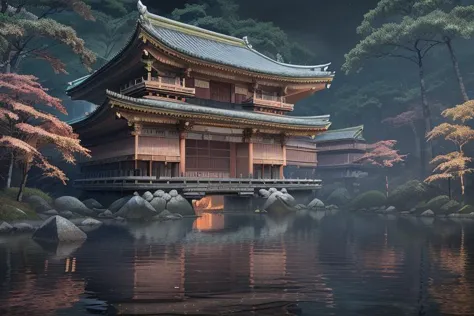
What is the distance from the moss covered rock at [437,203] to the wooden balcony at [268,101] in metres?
13.3

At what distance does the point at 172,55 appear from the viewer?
26.5m

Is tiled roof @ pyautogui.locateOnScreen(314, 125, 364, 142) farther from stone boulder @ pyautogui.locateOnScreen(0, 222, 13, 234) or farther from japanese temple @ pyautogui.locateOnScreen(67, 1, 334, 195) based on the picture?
stone boulder @ pyautogui.locateOnScreen(0, 222, 13, 234)

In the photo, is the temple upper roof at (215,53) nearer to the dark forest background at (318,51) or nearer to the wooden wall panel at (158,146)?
the wooden wall panel at (158,146)

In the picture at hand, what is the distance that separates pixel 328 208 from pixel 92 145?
22104 mm

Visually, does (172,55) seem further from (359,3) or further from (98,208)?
(359,3)

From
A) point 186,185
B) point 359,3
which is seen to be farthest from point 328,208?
point 359,3

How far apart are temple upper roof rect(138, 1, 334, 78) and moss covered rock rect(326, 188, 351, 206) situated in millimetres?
13630

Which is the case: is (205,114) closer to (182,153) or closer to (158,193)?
(182,153)

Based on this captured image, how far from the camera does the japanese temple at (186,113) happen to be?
2539cm

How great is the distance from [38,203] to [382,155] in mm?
34021

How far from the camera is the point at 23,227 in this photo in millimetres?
17188

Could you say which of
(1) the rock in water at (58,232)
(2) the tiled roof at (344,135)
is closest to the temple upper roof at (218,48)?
(2) the tiled roof at (344,135)

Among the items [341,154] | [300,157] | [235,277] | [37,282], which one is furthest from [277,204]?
[37,282]

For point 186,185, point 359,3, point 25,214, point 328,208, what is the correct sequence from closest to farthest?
point 25,214
point 186,185
point 328,208
point 359,3
